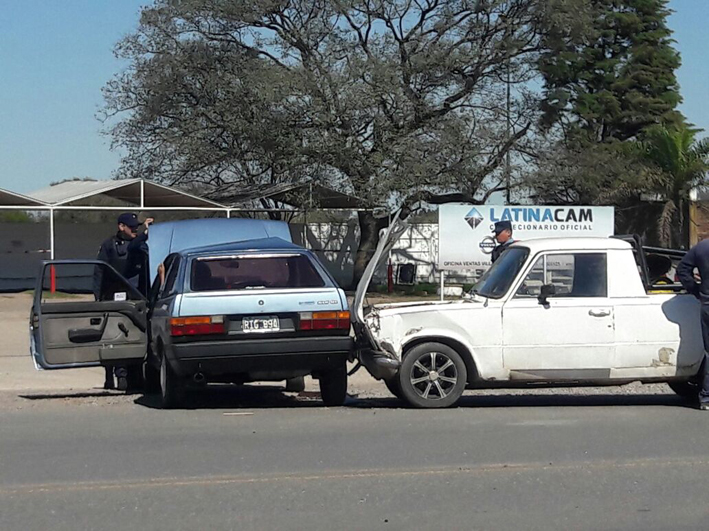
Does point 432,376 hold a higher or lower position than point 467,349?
lower

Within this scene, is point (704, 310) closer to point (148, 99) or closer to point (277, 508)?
point (277, 508)

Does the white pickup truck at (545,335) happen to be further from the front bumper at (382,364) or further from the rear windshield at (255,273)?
the rear windshield at (255,273)

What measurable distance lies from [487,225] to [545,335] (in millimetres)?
11302

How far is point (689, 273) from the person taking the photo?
955cm

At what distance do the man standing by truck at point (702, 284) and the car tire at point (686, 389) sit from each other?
42 centimetres

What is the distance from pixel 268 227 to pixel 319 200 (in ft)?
51.0

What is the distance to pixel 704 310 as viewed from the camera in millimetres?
9391

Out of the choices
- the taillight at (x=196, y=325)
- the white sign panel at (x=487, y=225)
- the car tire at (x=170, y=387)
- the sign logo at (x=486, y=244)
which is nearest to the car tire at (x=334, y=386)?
the taillight at (x=196, y=325)

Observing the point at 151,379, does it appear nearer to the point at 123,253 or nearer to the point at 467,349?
the point at 123,253

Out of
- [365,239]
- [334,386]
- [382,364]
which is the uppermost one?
[365,239]

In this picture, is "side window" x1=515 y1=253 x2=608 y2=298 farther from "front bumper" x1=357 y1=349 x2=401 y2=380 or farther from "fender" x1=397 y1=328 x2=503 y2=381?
"front bumper" x1=357 y1=349 x2=401 y2=380

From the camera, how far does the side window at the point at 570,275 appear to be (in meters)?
9.70

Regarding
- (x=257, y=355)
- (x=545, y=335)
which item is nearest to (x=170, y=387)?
(x=257, y=355)

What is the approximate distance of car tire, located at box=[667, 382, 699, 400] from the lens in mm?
10220
